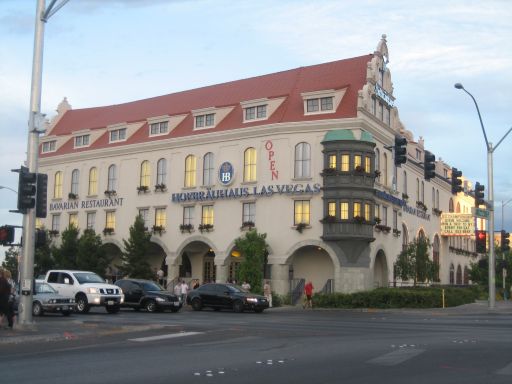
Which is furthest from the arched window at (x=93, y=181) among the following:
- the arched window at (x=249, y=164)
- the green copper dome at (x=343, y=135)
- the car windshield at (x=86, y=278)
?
the car windshield at (x=86, y=278)

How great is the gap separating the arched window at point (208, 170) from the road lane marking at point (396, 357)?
34.1 meters

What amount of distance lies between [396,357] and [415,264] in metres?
32.6

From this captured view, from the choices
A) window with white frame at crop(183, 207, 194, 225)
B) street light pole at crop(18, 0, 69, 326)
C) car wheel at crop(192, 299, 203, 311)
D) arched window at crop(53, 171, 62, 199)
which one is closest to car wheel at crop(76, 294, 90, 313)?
car wheel at crop(192, 299, 203, 311)

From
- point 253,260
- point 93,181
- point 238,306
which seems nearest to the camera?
point 238,306

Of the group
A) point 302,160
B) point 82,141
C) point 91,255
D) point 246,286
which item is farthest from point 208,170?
point 82,141

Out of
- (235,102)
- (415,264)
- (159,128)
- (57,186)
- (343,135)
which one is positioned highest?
(235,102)

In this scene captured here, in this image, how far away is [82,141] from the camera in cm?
5788

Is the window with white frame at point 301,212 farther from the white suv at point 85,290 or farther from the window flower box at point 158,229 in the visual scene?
the white suv at point 85,290

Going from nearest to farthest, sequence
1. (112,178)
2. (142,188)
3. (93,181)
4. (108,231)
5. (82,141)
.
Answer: (142,188)
(108,231)
(112,178)
(93,181)
(82,141)

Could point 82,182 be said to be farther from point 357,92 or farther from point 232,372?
point 232,372

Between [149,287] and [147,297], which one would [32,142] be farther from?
[149,287]

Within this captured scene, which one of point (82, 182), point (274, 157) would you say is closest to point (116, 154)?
point (82, 182)

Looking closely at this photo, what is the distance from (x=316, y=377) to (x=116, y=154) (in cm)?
4484

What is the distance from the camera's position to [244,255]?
44.5 meters
